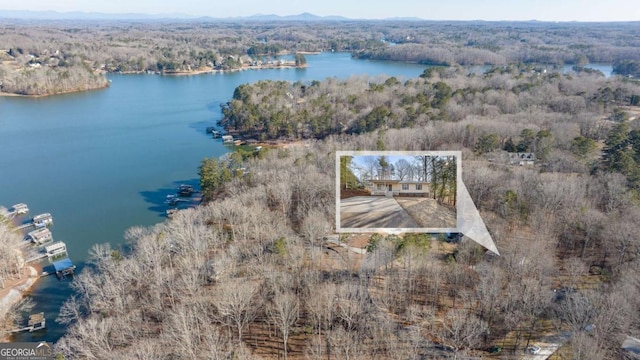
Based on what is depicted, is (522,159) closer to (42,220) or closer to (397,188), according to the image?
(397,188)

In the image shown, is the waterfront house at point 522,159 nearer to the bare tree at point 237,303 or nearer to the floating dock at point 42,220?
the bare tree at point 237,303

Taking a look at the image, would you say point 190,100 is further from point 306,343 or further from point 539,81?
point 306,343

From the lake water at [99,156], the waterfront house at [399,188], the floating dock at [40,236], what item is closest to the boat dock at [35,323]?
the lake water at [99,156]

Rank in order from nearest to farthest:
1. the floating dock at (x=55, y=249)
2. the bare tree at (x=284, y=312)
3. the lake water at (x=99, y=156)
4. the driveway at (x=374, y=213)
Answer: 1. the driveway at (x=374, y=213)
2. the bare tree at (x=284, y=312)
3. the floating dock at (x=55, y=249)
4. the lake water at (x=99, y=156)

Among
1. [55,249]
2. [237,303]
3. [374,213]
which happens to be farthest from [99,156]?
[374,213]

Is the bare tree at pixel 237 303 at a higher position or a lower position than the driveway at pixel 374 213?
lower

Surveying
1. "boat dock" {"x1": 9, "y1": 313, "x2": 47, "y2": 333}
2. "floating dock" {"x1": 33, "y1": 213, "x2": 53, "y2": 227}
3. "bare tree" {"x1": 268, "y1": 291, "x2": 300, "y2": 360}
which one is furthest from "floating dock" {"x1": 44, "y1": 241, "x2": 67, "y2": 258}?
"bare tree" {"x1": 268, "y1": 291, "x2": 300, "y2": 360}

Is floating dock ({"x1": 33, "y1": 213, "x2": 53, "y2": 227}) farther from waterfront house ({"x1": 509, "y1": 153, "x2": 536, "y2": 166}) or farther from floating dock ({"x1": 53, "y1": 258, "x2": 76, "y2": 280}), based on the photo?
waterfront house ({"x1": 509, "y1": 153, "x2": 536, "y2": 166})

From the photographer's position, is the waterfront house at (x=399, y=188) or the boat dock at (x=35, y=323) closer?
the waterfront house at (x=399, y=188)
